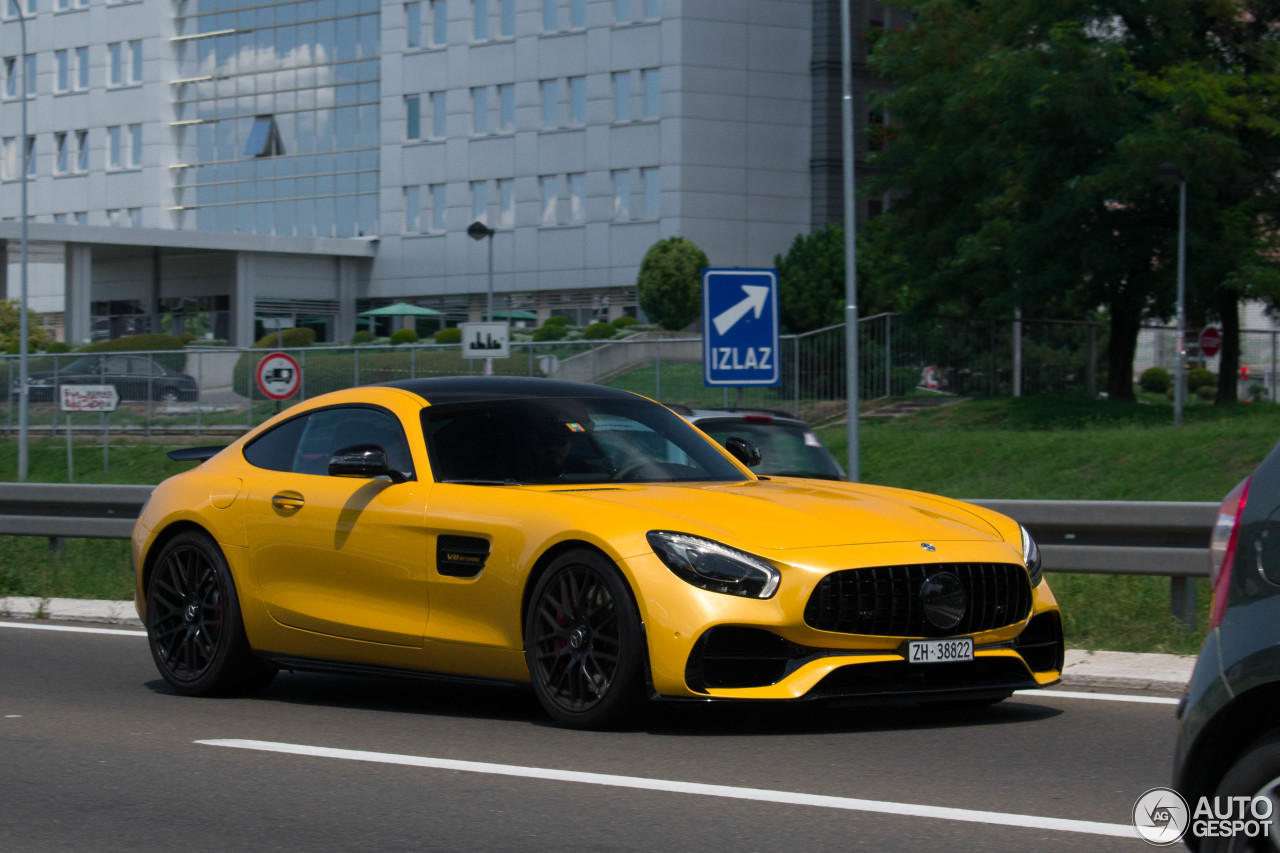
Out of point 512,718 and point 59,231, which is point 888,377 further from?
point 59,231

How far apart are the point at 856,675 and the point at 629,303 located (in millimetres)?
59350

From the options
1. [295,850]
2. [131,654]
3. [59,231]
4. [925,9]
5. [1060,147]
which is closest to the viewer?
[295,850]

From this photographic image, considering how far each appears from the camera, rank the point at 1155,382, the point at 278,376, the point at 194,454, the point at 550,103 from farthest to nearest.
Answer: the point at 550,103 < the point at 1155,382 < the point at 278,376 < the point at 194,454

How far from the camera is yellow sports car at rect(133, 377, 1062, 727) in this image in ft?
22.2

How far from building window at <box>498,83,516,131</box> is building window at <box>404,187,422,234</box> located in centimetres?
524

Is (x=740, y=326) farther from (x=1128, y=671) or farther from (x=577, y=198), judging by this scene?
(x=577, y=198)

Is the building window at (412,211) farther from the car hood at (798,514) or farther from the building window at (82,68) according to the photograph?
the car hood at (798,514)

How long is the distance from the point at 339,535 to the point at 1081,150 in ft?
99.8

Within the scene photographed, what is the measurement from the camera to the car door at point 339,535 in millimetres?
7781

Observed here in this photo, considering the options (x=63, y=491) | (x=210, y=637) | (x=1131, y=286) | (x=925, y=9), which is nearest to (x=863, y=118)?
(x=925, y=9)

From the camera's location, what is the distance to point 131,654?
10.5 meters

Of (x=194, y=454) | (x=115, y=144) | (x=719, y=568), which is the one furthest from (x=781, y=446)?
(x=115, y=144)

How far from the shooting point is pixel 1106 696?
8.30m

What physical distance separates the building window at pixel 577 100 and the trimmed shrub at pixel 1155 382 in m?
21.9
